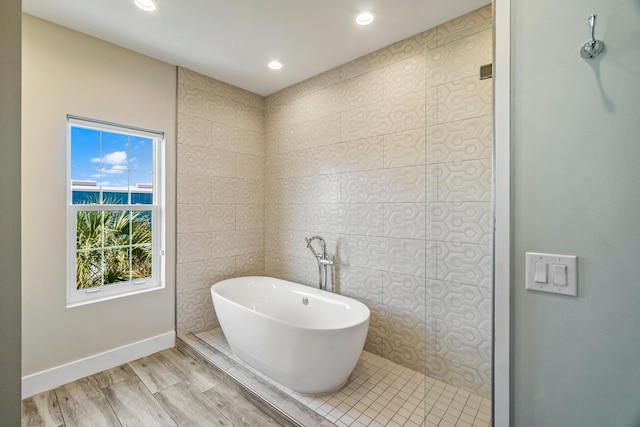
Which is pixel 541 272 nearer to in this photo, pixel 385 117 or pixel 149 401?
pixel 385 117

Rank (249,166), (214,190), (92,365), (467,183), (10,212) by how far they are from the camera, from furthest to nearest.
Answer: (249,166) < (214,190) < (92,365) < (467,183) < (10,212)

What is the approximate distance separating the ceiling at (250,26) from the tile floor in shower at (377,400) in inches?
95.5

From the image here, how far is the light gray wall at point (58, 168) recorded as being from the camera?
6.59 feet

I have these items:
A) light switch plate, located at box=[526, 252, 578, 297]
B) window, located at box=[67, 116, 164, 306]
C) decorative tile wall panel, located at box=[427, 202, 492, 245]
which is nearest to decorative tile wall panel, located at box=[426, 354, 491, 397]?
light switch plate, located at box=[526, 252, 578, 297]

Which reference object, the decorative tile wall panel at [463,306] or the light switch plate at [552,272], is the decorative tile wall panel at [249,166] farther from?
the light switch plate at [552,272]

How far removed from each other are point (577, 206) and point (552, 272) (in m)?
0.22

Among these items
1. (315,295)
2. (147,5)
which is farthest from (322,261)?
(147,5)

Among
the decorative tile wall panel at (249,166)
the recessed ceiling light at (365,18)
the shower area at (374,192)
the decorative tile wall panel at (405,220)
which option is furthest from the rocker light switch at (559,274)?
the decorative tile wall panel at (249,166)

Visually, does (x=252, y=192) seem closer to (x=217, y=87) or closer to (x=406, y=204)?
(x=217, y=87)

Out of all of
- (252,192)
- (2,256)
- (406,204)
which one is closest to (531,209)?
(406,204)

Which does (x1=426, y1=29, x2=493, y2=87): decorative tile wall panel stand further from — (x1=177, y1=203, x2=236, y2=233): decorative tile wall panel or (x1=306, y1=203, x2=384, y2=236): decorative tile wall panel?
(x1=177, y1=203, x2=236, y2=233): decorative tile wall panel

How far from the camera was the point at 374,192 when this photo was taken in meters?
2.53

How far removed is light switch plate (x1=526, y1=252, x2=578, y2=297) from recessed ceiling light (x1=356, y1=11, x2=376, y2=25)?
1.94m

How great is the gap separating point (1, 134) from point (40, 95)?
73.6 inches
